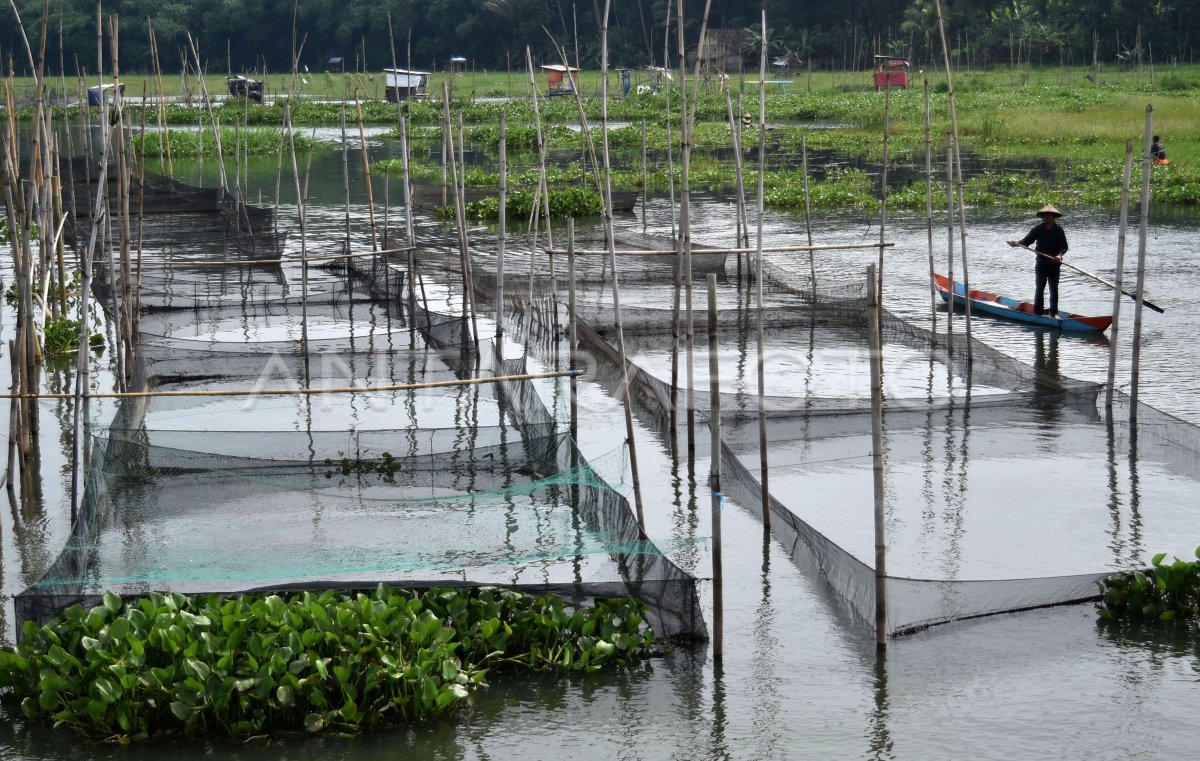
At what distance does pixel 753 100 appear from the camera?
139 feet

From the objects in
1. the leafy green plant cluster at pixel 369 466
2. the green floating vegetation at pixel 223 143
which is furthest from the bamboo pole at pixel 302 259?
the green floating vegetation at pixel 223 143

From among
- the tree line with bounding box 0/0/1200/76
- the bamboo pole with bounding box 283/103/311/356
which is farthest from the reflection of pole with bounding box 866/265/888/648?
the tree line with bounding box 0/0/1200/76

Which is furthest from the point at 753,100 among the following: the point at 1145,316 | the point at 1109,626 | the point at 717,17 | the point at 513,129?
the point at 1109,626

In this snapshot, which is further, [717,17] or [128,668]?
[717,17]

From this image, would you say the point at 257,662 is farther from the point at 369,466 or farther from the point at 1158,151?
the point at 1158,151

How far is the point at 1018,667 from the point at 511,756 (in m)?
2.21

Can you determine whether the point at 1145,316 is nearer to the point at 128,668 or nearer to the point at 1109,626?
the point at 1109,626

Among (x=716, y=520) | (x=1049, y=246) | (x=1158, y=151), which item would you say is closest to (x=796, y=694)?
(x=716, y=520)

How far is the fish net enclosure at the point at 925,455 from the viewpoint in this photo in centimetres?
636

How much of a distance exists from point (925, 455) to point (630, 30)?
44405mm

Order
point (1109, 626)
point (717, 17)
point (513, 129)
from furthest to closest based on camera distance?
point (717, 17) → point (513, 129) → point (1109, 626)

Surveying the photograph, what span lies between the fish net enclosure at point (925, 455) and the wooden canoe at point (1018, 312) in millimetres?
291

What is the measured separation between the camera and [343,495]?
263 inches

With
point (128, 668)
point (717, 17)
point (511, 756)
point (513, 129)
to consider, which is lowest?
point (511, 756)
